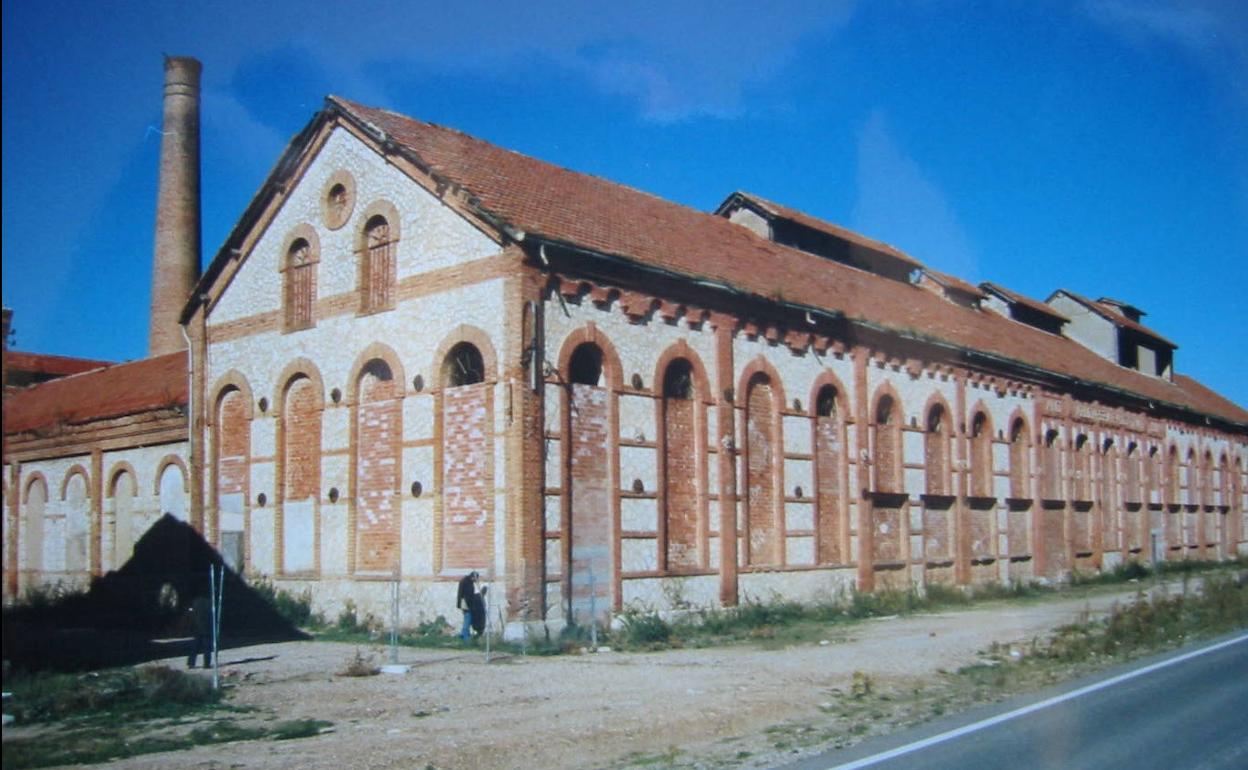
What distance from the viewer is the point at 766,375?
984 inches

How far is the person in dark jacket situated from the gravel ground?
101 cm

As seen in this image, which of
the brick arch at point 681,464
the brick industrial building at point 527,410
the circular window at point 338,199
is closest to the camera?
the brick industrial building at point 527,410

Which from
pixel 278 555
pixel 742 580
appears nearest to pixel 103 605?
pixel 278 555

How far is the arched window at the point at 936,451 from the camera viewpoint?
100ft

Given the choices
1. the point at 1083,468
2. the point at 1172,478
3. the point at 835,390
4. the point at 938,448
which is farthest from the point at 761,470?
the point at 1172,478

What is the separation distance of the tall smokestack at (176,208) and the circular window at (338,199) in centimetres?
1668

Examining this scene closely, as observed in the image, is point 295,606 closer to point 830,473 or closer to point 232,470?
point 232,470

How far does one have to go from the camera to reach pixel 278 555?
23.7m

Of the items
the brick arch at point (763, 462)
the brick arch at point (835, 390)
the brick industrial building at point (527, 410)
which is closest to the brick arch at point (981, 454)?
the brick industrial building at point (527, 410)

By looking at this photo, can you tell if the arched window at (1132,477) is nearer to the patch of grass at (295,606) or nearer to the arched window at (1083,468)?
the arched window at (1083,468)

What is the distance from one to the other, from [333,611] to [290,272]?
7.09 metres

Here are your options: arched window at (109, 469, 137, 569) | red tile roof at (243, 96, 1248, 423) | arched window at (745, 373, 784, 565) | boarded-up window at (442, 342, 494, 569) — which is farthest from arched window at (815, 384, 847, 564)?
arched window at (109, 469, 137, 569)

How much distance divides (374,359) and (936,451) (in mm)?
15828

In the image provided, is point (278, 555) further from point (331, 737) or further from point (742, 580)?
point (331, 737)
